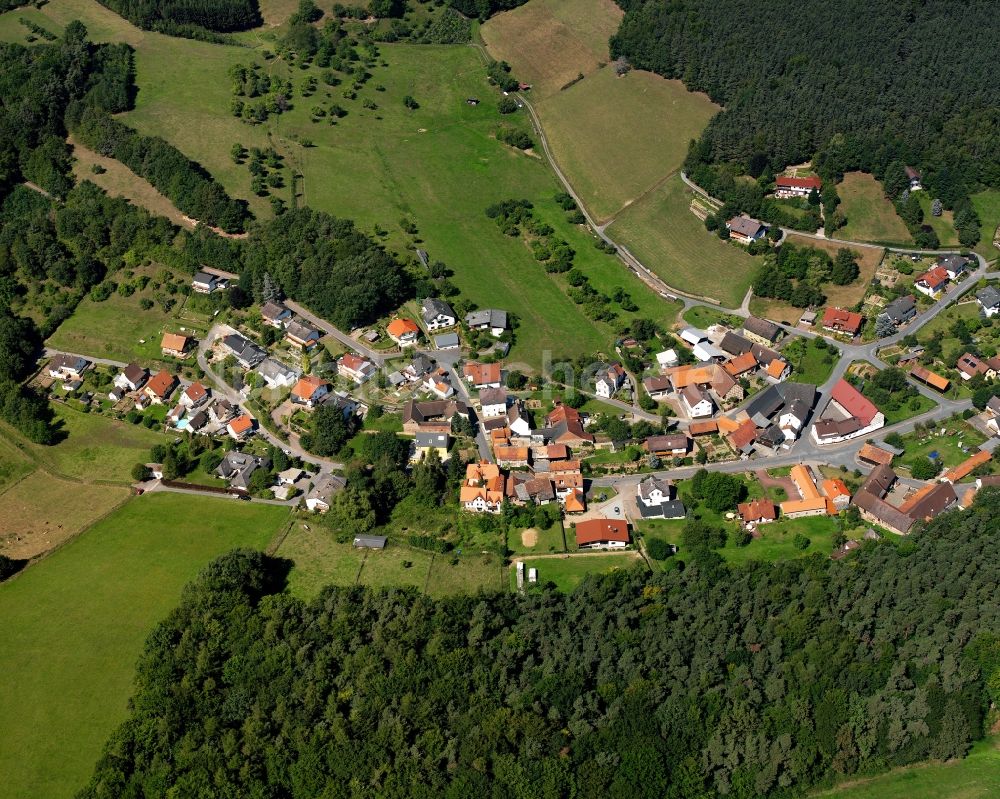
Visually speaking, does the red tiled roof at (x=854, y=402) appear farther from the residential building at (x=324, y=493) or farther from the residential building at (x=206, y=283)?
the residential building at (x=206, y=283)

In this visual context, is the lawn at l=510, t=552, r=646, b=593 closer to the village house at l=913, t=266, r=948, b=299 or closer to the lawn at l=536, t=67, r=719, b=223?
the village house at l=913, t=266, r=948, b=299

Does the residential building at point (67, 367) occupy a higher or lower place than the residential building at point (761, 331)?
lower

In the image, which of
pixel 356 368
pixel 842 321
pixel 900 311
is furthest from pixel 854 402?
pixel 356 368

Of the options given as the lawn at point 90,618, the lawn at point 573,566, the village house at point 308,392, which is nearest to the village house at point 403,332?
the village house at point 308,392

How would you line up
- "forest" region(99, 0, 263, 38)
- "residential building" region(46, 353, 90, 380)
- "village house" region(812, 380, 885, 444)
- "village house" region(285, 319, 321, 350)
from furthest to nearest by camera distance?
"forest" region(99, 0, 263, 38) < "village house" region(285, 319, 321, 350) < "residential building" region(46, 353, 90, 380) < "village house" region(812, 380, 885, 444)

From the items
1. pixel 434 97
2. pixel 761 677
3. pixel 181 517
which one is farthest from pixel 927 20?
pixel 181 517

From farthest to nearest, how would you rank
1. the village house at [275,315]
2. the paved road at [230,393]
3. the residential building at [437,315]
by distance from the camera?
1. the village house at [275,315]
2. the residential building at [437,315]
3. the paved road at [230,393]

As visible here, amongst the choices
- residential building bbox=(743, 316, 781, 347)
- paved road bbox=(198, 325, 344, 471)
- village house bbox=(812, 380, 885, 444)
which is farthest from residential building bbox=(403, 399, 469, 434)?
village house bbox=(812, 380, 885, 444)
